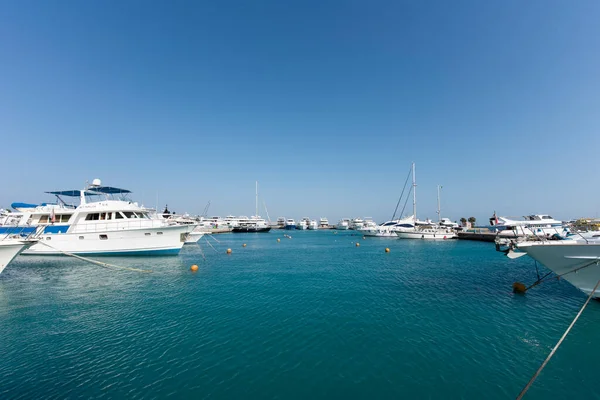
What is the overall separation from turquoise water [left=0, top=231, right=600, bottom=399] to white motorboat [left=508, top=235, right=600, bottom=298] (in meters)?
1.52

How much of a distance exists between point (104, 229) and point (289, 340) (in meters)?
25.7

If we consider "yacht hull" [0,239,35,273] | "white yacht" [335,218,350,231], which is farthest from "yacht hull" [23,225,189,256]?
"white yacht" [335,218,350,231]

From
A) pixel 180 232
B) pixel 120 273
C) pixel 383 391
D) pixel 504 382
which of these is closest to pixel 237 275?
pixel 120 273

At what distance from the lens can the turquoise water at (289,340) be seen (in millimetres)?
7098

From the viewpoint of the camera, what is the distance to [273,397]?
667cm

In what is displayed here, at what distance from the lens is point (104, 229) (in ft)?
89.4

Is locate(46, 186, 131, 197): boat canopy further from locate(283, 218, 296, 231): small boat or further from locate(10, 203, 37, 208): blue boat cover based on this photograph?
locate(283, 218, 296, 231): small boat

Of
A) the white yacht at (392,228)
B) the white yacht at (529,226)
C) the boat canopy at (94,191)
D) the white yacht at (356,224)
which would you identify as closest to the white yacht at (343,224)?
the white yacht at (356,224)

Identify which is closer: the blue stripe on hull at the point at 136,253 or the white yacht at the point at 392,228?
the blue stripe on hull at the point at 136,253

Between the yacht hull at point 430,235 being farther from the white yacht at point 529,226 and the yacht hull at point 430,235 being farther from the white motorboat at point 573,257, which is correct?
the white motorboat at point 573,257

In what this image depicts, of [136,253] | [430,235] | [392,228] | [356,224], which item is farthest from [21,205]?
[356,224]

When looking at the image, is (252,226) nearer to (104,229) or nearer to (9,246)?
(104,229)

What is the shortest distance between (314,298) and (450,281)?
33.4ft

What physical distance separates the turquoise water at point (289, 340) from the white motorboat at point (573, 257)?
1523mm
